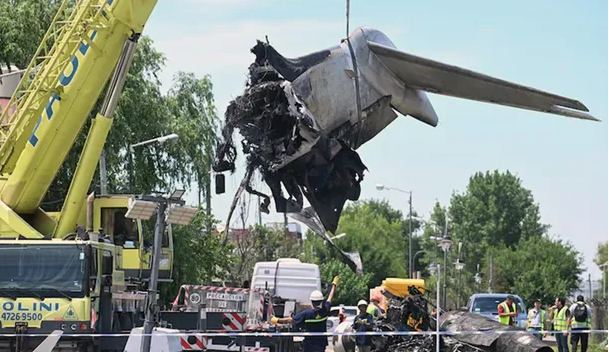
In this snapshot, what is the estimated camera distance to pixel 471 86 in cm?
1520

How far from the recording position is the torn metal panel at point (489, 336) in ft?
53.8

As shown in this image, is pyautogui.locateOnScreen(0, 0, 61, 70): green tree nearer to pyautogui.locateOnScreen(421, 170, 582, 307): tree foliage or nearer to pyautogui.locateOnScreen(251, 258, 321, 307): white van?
pyautogui.locateOnScreen(251, 258, 321, 307): white van

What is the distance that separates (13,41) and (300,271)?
13201mm

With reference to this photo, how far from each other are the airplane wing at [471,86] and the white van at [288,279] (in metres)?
10.0

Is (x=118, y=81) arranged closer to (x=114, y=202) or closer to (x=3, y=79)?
(x=114, y=202)

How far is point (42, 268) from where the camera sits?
45.5 feet

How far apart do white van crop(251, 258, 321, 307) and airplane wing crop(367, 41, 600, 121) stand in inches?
394

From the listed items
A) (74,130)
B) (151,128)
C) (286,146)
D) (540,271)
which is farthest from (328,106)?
(540,271)

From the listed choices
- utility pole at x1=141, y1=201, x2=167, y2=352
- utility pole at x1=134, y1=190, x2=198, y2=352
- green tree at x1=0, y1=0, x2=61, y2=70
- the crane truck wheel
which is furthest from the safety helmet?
green tree at x1=0, y1=0, x2=61, y2=70

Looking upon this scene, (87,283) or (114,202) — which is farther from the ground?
(114,202)

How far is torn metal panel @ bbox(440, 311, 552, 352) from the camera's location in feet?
53.8

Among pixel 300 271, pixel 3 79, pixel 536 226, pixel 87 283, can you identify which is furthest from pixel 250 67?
pixel 536 226

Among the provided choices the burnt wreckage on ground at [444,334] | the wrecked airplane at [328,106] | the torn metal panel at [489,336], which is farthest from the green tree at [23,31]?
the wrecked airplane at [328,106]

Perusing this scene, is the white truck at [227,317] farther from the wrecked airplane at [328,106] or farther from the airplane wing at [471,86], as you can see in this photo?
the airplane wing at [471,86]
